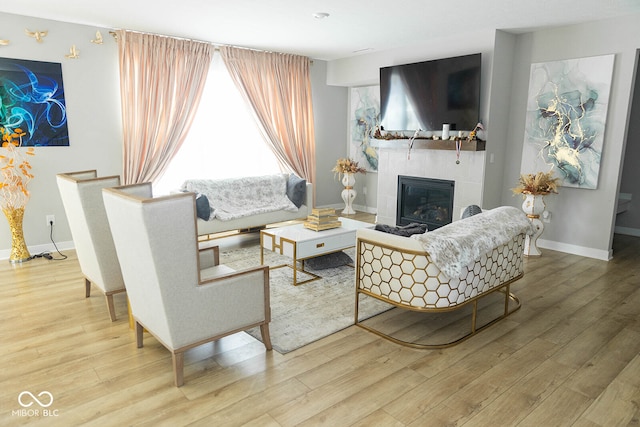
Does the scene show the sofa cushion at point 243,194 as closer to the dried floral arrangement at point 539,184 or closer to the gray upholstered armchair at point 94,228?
the gray upholstered armchair at point 94,228

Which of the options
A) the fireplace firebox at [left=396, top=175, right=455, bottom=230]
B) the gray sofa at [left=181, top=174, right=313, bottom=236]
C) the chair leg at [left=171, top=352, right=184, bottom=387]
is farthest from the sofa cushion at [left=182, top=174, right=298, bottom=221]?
the chair leg at [left=171, top=352, right=184, bottom=387]

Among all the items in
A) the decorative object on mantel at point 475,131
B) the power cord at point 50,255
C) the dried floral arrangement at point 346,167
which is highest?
the decorative object on mantel at point 475,131

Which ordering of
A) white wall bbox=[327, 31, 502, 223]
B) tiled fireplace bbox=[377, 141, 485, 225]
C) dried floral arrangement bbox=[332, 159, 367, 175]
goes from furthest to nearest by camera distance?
dried floral arrangement bbox=[332, 159, 367, 175] → tiled fireplace bbox=[377, 141, 485, 225] → white wall bbox=[327, 31, 502, 223]

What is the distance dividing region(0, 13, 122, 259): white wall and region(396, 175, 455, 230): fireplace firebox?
3874 millimetres

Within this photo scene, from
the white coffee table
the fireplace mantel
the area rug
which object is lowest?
the area rug

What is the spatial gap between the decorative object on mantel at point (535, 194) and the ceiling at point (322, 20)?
5.58 feet

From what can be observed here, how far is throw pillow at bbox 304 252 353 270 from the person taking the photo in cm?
432

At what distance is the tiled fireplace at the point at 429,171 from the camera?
17.3 feet

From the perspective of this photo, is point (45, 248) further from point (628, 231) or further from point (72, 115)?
point (628, 231)

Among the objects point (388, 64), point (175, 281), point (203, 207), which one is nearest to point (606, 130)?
point (388, 64)

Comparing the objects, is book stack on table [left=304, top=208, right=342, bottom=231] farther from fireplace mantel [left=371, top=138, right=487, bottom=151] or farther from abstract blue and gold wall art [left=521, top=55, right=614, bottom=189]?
abstract blue and gold wall art [left=521, top=55, right=614, bottom=189]

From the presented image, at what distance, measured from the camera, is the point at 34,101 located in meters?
4.53

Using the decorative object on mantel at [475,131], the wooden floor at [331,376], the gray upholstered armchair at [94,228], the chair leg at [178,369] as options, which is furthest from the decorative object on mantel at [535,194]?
the gray upholstered armchair at [94,228]

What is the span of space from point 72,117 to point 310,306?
11.8 ft
